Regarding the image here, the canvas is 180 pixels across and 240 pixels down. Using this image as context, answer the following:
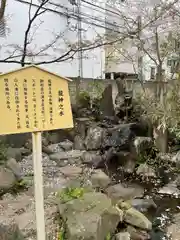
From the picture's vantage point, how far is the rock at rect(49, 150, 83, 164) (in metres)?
9.20

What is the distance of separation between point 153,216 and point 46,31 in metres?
9.02

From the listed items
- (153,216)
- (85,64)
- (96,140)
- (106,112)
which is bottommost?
(153,216)

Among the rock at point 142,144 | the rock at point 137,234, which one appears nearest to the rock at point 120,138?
the rock at point 142,144

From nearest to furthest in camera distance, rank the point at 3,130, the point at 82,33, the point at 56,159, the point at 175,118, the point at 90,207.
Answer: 1. the point at 3,130
2. the point at 90,207
3. the point at 175,118
4. the point at 56,159
5. the point at 82,33

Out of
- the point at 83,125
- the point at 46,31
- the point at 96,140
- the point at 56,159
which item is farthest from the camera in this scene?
the point at 46,31

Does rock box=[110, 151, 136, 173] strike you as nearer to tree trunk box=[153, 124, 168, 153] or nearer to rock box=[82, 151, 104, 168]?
rock box=[82, 151, 104, 168]

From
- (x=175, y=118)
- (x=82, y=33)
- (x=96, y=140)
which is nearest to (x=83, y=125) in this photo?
(x=96, y=140)

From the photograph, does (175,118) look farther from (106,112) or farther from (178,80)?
(106,112)

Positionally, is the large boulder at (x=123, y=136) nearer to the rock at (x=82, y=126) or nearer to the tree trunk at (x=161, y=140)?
the tree trunk at (x=161, y=140)

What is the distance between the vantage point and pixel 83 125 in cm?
1123

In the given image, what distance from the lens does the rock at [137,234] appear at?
455 cm

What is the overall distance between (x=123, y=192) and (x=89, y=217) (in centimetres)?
302

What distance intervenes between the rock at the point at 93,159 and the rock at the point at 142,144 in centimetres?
120

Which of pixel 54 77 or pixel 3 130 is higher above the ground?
pixel 54 77
